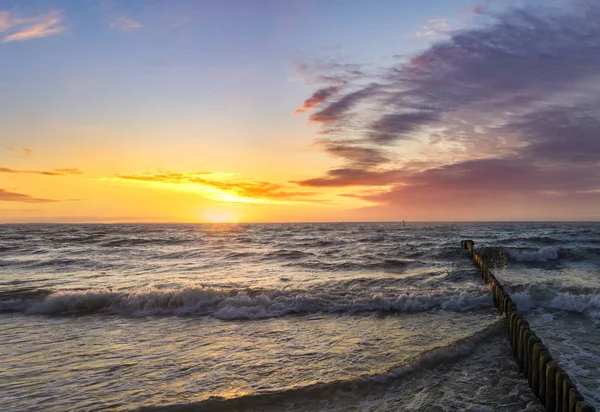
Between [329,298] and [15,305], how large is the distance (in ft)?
41.3

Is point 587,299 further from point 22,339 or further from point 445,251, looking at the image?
point 445,251

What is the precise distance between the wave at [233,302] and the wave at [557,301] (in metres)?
1.34

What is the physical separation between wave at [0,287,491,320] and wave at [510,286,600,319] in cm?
134

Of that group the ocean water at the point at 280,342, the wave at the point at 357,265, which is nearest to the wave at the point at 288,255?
the wave at the point at 357,265

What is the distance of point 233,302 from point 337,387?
840 cm

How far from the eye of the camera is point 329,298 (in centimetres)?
1597

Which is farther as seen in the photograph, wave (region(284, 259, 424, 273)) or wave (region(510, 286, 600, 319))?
wave (region(284, 259, 424, 273))

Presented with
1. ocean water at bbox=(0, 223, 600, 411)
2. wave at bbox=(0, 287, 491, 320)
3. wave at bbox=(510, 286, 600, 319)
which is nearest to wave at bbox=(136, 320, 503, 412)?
ocean water at bbox=(0, 223, 600, 411)

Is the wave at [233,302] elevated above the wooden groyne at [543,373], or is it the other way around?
the wooden groyne at [543,373]

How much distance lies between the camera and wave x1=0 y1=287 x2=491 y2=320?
48.7 feet

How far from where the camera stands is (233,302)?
15.5 meters

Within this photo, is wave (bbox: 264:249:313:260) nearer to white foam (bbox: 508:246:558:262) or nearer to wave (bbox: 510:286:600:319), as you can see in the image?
white foam (bbox: 508:246:558:262)

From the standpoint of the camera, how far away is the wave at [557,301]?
14.3 metres

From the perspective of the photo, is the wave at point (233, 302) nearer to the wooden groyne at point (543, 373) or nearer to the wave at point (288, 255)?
the wooden groyne at point (543, 373)
